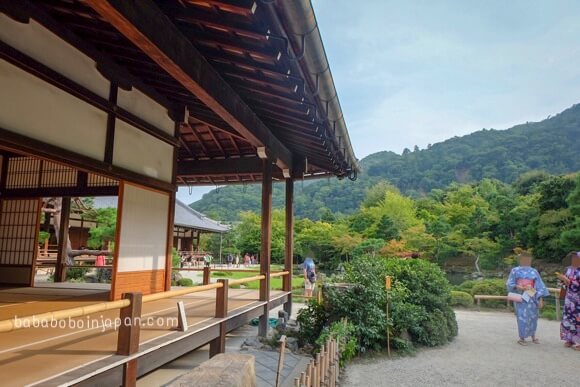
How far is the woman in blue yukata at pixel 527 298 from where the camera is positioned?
6.89 m

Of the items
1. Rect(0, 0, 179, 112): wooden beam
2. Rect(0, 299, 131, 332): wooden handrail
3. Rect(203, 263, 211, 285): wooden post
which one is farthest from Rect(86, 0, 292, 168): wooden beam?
Rect(203, 263, 211, 285): wooden post

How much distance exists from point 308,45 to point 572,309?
654 cm

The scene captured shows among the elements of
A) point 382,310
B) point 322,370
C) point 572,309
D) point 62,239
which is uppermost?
point 62,239

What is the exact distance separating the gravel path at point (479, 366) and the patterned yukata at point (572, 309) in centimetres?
28

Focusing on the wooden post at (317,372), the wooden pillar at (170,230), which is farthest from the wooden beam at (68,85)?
the wooden post at (317,372)

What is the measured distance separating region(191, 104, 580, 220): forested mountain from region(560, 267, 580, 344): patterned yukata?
5326 cm

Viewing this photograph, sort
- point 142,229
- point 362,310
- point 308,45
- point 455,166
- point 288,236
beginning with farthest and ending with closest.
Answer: point 455,166 < point 288,236 < point 362,310 < point 142,229 < point 308,45

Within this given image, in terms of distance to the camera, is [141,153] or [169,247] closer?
[141,153]

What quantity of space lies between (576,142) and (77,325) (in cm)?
8208

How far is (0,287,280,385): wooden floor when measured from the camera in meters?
2.61

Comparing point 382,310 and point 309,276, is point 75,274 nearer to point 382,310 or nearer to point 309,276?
point 309,276

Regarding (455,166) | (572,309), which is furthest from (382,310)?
(455,166)

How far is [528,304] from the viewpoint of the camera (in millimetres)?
6867

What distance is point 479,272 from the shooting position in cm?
2586
